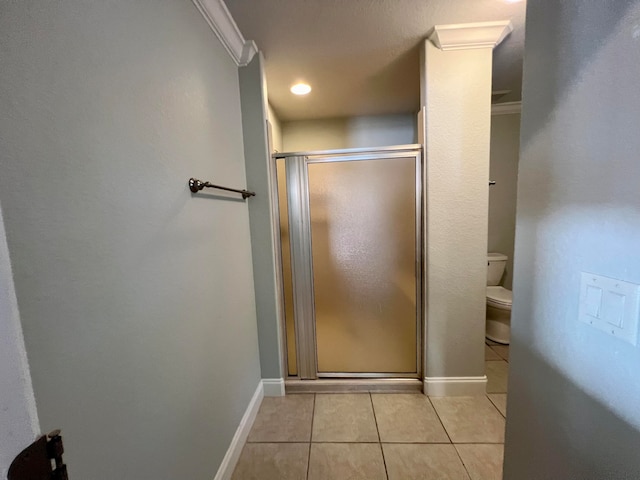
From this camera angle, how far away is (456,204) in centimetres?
161

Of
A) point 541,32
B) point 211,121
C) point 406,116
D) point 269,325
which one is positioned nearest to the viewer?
point 541,32

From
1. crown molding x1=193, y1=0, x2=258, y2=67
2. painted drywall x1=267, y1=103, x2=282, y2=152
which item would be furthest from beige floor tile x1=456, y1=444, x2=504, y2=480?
crown molding x1=193, y1=0, x2=258, y2=67

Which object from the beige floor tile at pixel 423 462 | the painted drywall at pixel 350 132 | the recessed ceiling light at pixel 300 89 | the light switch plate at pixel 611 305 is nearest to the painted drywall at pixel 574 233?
the light switch plate at pixel 611 305

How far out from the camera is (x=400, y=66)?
6.02ft

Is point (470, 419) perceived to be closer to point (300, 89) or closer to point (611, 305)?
point (611, 305)

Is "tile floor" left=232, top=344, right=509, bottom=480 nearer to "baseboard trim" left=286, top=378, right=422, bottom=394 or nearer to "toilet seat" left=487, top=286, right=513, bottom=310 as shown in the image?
"baseboard trim" left=286, top=378, right=422, bottom=394

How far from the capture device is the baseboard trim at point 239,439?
120 centimetres

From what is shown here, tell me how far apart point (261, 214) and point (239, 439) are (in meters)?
1.28

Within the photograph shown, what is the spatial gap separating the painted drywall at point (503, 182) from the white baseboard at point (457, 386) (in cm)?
133

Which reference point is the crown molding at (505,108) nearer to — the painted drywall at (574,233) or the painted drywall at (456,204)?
the painted drywall at (456,204)

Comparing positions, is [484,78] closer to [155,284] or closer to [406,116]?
[406,116]

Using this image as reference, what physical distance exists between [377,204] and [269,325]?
3.73 ft

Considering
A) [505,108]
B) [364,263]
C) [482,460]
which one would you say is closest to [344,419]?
[482,460]

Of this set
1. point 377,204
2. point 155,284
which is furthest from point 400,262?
point 155,284
